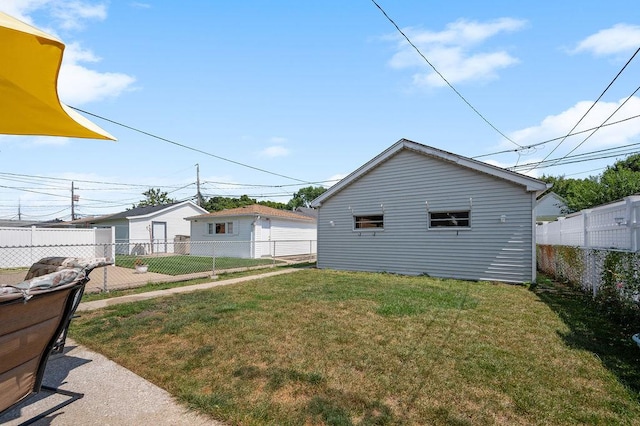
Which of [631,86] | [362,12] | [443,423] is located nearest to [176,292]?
[443,423]

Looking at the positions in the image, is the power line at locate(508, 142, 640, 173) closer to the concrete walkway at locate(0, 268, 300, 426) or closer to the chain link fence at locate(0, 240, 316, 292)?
the chain link fence at locate(0, 240, 316, 292)

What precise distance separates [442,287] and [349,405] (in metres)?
6.69

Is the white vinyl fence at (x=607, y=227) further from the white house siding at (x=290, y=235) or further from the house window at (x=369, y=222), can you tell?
the white house siding at (x=290, y=235)

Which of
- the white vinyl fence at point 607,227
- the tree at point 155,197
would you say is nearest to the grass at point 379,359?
the white vinyl fence at point 607,227

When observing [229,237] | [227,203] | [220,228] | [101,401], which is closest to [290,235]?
[229,237]

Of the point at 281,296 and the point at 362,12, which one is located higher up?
the point at 362,12

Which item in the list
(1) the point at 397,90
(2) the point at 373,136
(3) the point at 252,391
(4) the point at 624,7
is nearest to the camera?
(3) the point at 252,391

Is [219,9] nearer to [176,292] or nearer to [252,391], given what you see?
[176,292]

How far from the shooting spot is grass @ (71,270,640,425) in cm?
268

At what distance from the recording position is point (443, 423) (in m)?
2.49

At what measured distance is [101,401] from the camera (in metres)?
2.80

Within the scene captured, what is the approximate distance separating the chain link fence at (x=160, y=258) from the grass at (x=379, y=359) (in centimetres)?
408

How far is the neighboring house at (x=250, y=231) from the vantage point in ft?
65.1

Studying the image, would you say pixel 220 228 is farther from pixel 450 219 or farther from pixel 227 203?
pixel 227 203
